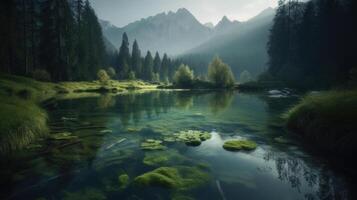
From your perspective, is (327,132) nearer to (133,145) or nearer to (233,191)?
(233,191)

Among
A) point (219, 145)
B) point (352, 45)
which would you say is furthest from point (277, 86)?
point (219, 145)

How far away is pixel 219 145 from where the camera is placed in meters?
13.0

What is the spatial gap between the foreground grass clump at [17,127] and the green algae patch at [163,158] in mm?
6449

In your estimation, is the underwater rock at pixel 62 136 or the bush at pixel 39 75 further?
the bush at pixel 39 75

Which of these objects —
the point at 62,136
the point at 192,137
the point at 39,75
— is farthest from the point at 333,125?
the point at 39,75

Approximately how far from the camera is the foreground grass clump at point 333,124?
380 inches

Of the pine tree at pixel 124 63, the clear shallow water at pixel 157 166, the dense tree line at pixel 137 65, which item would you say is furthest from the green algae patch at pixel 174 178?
the pine tree at pixel 124 63

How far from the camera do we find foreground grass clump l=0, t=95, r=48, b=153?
1033 centimetres

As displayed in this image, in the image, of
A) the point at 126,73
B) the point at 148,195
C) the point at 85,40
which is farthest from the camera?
the point at 126,73

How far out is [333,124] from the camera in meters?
10.8

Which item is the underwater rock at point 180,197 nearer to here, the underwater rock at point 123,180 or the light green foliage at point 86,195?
the underwater rock at point 123,180

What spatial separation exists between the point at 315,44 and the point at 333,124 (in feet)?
188

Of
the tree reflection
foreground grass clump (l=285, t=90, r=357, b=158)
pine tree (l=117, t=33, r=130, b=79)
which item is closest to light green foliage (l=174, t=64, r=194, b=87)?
pine tree (l=117, t=33, r=130, b=79)

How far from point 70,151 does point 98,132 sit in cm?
420
